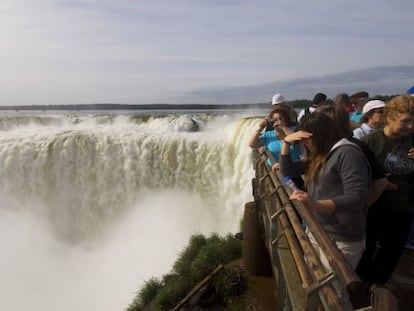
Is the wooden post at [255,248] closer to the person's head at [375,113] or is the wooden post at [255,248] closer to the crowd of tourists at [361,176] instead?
the crowd of tourists at [361,176]

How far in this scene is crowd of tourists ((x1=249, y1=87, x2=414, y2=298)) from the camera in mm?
2410

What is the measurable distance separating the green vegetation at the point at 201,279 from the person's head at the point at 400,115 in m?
3.94

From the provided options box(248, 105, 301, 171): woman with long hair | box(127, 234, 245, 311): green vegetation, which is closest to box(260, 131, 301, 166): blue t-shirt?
box(248, 105, 301, 171): woman with long hair

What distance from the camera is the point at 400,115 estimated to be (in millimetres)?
2971

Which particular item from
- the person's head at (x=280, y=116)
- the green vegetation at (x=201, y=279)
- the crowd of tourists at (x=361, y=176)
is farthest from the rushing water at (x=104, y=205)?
the crowd of tourists at (x=361, y=176)

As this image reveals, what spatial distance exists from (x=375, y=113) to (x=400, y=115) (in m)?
0.86

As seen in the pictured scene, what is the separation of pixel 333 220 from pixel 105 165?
14.9m

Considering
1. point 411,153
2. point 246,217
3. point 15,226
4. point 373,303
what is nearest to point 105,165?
point 15,226

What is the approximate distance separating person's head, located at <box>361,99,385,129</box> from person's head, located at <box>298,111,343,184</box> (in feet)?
4.62

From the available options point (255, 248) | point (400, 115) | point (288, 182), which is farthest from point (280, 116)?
point (255, 248)

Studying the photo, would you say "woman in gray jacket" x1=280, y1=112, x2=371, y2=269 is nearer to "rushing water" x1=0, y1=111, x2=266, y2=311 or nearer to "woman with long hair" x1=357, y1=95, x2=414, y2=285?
"woman with long hair" x1=357, y1=95, x2=414, y2=285

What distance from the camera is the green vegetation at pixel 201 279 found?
645cm

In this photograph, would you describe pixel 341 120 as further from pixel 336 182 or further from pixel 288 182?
pixel 288 182

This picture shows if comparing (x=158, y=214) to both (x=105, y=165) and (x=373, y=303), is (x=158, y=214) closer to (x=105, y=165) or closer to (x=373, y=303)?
(x=105, y=165)
